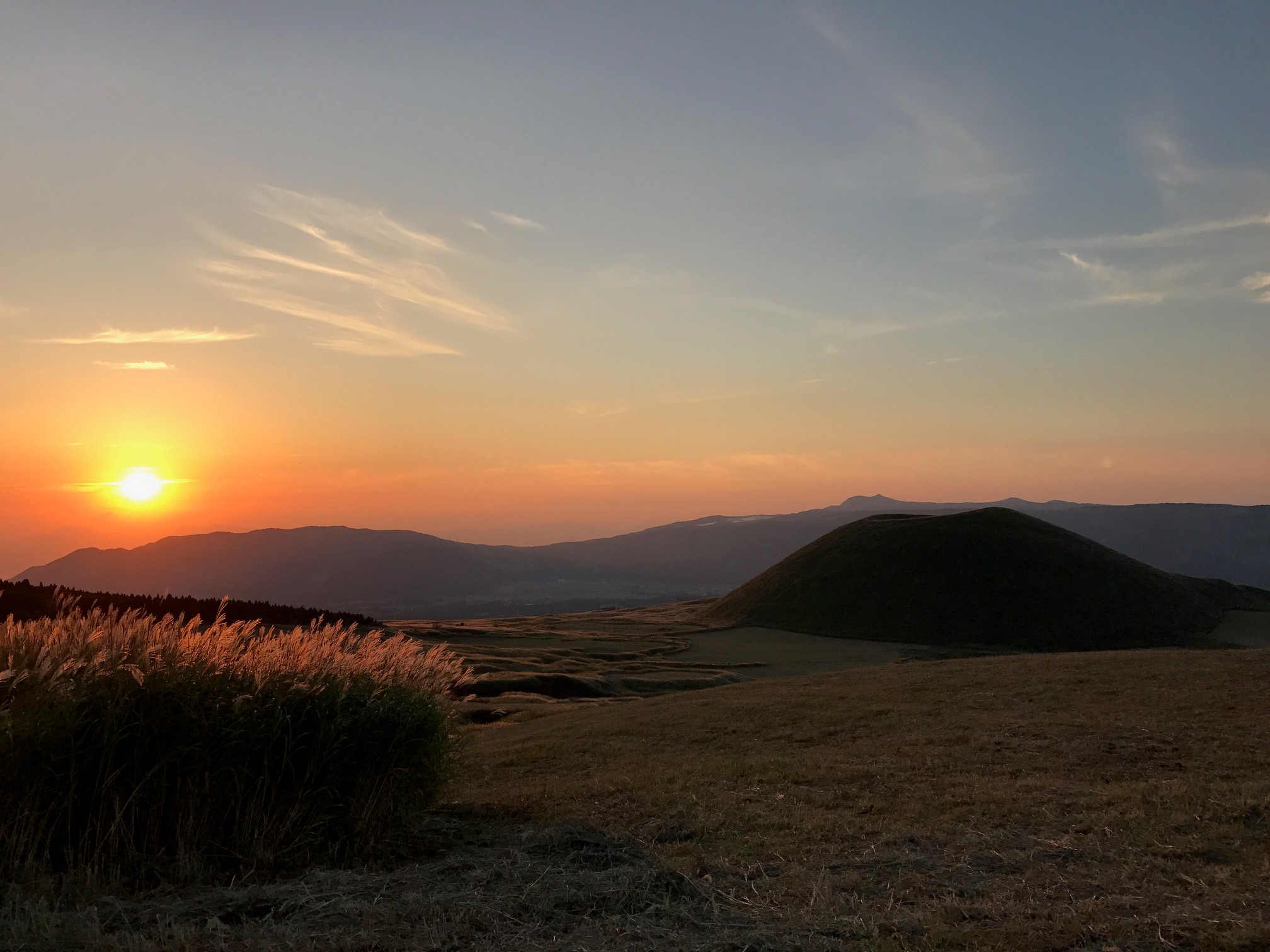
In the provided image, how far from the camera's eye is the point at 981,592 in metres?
85.4

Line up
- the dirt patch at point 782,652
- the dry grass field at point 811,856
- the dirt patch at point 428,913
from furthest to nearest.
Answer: the dirt patch at point 782,652
the dry grass field at point 811,856
the dirt patch at point 428,913

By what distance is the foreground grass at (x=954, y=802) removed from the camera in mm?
7418

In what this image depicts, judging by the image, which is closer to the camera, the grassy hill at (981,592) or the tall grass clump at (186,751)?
the tall grass clump at (186,751)

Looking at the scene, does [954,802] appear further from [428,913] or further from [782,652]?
[782,652]

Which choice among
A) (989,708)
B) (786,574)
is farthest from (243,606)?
(786,574)

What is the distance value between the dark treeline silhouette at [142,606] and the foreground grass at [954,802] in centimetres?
932

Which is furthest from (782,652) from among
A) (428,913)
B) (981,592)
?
(428,913)

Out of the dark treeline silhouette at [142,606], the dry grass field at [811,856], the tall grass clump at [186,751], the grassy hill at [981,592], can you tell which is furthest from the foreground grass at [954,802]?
the grassy hill at [981,592]

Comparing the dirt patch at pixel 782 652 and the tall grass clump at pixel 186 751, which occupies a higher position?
the tall grass clump at pixel 186 751

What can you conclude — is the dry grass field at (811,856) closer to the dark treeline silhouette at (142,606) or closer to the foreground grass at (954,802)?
the foreground grass at (954,802)

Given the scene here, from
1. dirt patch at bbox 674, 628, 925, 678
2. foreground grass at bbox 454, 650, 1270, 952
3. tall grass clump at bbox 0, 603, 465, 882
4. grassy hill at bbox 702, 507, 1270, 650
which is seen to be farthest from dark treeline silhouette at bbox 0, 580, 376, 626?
grassy hill at bbox 702, 507, 1270, 650

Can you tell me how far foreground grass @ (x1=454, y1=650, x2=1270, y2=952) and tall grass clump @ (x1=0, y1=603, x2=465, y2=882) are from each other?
3.20 metres

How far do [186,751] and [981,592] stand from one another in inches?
3409

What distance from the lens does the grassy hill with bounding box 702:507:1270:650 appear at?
255ft
